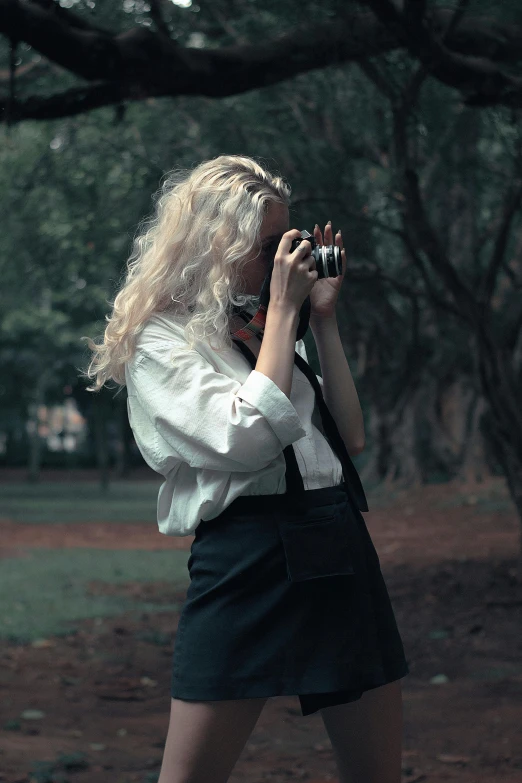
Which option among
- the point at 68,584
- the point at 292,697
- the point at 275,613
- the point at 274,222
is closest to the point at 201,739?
the point at 275,613

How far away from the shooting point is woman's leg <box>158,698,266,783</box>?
90.8 inches

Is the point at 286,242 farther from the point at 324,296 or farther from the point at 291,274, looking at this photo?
the point at 324,296

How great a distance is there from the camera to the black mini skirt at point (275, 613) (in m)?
2.33

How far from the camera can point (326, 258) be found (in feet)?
8.08

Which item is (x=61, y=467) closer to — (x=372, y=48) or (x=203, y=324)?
(x=372, y=48)

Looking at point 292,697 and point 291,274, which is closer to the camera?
point 291,274

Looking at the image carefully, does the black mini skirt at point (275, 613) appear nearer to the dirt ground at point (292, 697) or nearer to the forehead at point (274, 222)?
the forehead at point (274, 222)

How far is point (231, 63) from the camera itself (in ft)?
20.6

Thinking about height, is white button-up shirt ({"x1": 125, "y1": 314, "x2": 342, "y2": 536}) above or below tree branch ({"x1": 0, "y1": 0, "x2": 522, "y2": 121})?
above

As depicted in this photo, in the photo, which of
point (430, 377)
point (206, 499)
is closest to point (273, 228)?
point (206, 499)

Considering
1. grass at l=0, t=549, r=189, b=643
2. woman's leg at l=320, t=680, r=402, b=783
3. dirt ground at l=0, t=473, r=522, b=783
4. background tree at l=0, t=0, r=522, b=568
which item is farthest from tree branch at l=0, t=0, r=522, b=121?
grass at l=0, t=549, r=189, b=643

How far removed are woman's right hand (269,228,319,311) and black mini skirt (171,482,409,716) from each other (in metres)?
0.42

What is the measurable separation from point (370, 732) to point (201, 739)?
398mm

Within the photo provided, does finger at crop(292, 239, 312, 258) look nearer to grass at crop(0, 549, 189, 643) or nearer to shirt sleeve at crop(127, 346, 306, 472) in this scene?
shirt sleeve at crop(127, 346, 306, 472)
